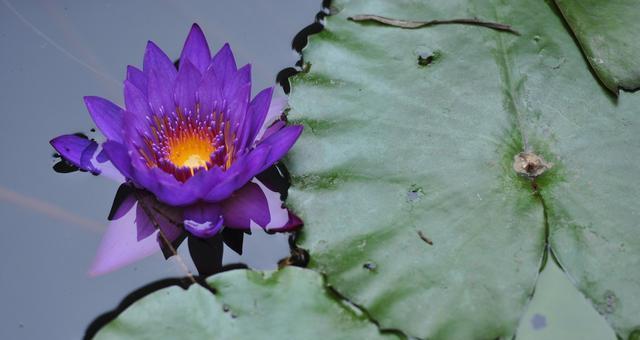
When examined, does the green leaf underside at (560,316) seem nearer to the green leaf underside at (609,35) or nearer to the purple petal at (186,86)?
the green leaf underside at (609,35)

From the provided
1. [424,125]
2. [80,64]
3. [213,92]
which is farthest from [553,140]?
[80,64]

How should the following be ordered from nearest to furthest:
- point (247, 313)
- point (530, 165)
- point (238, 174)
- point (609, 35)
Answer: point (247, 313) < point (238, 174) < point (530, 165) < point (609, 35)

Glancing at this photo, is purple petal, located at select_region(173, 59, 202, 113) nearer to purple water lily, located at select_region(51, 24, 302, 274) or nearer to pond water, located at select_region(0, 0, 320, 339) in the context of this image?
purple water lily, located at select_region(51, 24, 302, 274)

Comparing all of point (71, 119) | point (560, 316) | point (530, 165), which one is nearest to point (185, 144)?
point (71, 119)

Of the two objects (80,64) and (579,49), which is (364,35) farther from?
(80,64)

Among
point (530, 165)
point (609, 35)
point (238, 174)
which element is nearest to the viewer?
point (238, 174)

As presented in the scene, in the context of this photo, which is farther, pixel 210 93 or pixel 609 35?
pixel 609 35

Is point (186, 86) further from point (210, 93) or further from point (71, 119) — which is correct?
point (71, 119)
